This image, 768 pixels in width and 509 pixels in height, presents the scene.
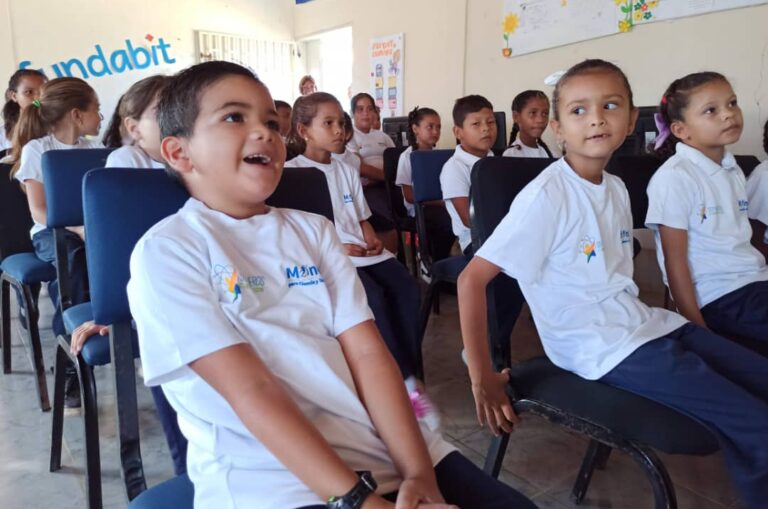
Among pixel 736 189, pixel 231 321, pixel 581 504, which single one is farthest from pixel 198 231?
pixel 736 189

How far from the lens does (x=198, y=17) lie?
6.28m

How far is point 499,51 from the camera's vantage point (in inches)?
174

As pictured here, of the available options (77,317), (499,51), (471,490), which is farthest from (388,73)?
(471,490)

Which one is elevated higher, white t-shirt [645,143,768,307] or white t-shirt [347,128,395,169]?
white t-shirt [347,128,395,169]

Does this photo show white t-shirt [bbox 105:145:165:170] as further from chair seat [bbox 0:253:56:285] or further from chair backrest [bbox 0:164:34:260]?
chair backrest [bbox 0:164:34:260]

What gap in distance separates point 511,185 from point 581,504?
32.3 inches

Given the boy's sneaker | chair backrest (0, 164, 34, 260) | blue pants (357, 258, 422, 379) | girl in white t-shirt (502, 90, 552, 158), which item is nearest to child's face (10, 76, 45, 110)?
chair backrest (0, 164, 34, 260)

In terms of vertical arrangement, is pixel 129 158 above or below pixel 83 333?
above

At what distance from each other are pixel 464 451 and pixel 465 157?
1.34 metres

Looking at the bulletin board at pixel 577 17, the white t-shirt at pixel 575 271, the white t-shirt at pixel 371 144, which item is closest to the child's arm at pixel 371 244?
the white t-shirt at pixel 575 271

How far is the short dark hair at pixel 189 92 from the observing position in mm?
886

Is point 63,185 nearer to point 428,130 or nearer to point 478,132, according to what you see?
point 478,132

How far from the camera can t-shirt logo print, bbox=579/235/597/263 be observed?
1.20m

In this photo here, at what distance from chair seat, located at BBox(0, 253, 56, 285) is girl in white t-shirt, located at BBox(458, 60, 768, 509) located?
1.62 m
